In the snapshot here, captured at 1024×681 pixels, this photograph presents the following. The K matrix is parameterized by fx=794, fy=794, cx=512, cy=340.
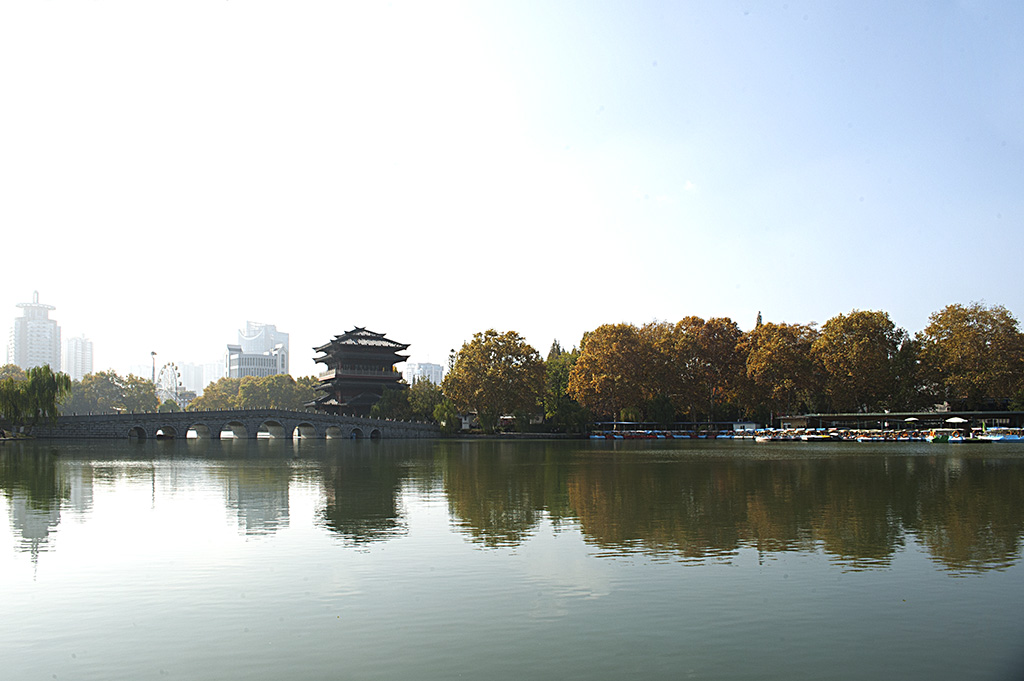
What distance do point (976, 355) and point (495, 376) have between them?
47.8 metres

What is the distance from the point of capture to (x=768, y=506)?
24172 millimetres

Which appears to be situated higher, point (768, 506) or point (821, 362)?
point (821, 362)

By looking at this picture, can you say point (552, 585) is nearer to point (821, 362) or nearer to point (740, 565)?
point (740, 565)

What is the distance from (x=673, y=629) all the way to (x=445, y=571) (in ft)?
17.3

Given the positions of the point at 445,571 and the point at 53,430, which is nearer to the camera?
the point at 445,571

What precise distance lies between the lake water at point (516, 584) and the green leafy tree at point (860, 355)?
1985 inches

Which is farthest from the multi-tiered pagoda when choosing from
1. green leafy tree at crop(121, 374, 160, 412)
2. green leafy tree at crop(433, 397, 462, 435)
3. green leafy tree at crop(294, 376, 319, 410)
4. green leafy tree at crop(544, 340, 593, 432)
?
green leafy tree at crop(121, 374, 160, 412)

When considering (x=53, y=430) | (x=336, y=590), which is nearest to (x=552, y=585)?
(x=336, y=590)

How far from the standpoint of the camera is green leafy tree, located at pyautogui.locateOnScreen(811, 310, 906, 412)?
7625 cm

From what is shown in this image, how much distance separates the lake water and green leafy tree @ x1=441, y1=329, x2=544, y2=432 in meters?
61.6

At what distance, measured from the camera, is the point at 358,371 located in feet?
364

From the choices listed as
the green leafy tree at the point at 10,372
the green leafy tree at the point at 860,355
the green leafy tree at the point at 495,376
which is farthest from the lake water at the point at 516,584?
the green leafy tree at the point at 10,372

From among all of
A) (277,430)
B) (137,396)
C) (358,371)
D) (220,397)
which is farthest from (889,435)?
(220,397)

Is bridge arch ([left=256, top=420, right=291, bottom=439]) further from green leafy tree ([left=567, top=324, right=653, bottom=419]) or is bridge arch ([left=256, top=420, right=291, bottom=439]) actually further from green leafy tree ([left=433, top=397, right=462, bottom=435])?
green leafy tree ([left=567, top=324, right=653, bottom=419])
